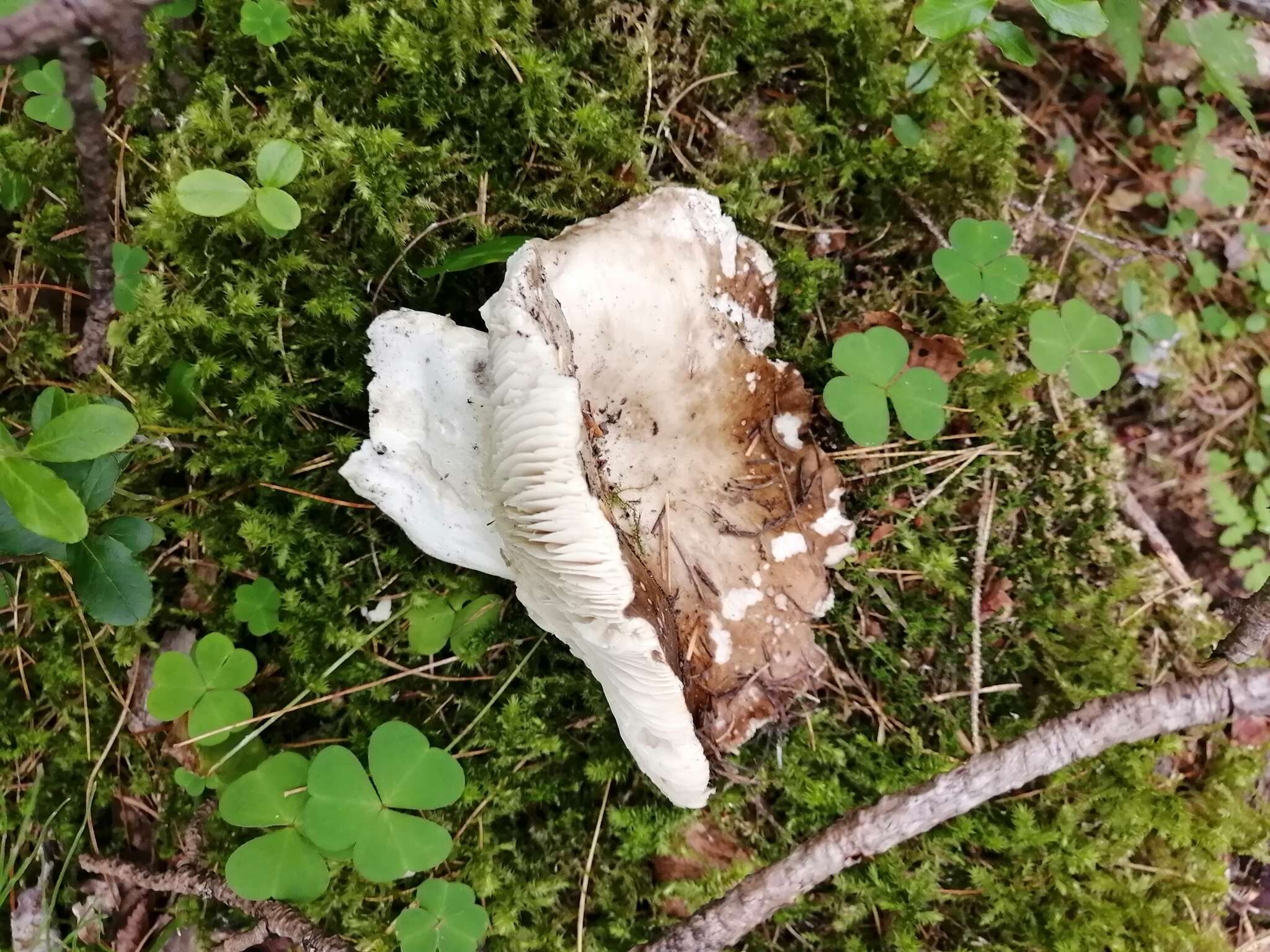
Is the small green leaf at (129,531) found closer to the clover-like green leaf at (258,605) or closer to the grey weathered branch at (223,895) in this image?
the clover-like green leaf at (258,605)

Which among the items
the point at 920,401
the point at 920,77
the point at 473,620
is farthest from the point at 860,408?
the point at 473,620

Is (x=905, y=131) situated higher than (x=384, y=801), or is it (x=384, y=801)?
(x=905, y=131)

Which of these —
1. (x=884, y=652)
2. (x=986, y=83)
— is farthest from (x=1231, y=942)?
(x=986, y=83)

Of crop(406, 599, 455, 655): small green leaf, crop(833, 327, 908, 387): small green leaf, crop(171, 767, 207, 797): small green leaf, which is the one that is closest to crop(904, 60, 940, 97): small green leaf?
crop(833, 327, 908, 387): small green leaf

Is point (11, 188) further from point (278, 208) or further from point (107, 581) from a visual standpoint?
point (107, 581)

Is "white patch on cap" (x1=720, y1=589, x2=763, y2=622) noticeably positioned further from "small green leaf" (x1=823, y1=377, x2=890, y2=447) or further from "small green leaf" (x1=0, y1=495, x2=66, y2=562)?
"small green leaf" (x1=0, y1=495, x2=66, y2=562)

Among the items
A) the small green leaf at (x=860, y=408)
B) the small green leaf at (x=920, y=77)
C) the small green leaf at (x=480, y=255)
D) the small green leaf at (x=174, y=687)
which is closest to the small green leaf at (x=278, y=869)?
the small green leaf at (x=174, y=687)
